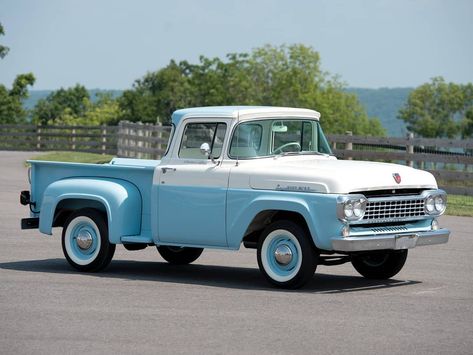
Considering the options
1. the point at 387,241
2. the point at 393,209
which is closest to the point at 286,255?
the point at 387,241

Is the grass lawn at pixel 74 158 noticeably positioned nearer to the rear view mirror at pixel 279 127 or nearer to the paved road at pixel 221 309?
the paved road at pixel 221 309

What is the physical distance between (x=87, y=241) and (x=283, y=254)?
2.52 metres

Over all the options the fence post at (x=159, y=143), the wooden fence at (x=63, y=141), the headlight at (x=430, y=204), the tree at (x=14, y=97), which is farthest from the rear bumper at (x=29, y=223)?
the tree at (x=14, y=97)

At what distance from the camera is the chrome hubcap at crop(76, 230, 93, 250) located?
1310 centimetres

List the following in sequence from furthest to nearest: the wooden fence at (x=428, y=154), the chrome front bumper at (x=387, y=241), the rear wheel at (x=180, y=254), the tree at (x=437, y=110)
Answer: the tree at (x=437, y=110) < the wooden fence at (x=428, y=154) < the rear wheel at (x=180, y=254) < the chrome front bumper at (x=387, y=241)

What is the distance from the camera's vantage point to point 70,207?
13414 mm

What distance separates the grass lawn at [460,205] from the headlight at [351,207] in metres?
12.4

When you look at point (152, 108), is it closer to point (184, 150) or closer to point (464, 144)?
point (464, 144)

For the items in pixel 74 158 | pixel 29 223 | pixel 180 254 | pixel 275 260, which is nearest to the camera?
pixel 275 260

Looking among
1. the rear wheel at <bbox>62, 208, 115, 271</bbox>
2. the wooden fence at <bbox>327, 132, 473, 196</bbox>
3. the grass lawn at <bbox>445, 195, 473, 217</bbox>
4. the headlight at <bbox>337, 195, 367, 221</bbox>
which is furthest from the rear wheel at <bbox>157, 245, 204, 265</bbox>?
the wooden fence at <bbox>327, 132, 473, 196</bbox>

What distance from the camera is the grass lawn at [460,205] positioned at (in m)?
23.7

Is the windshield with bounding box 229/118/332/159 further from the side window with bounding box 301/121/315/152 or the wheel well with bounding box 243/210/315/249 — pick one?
the wheel well with bounding box 243/210/315/249

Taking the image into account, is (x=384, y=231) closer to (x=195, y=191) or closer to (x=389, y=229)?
(x=389, y=229)

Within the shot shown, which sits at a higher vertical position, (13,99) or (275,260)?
(13,99)
